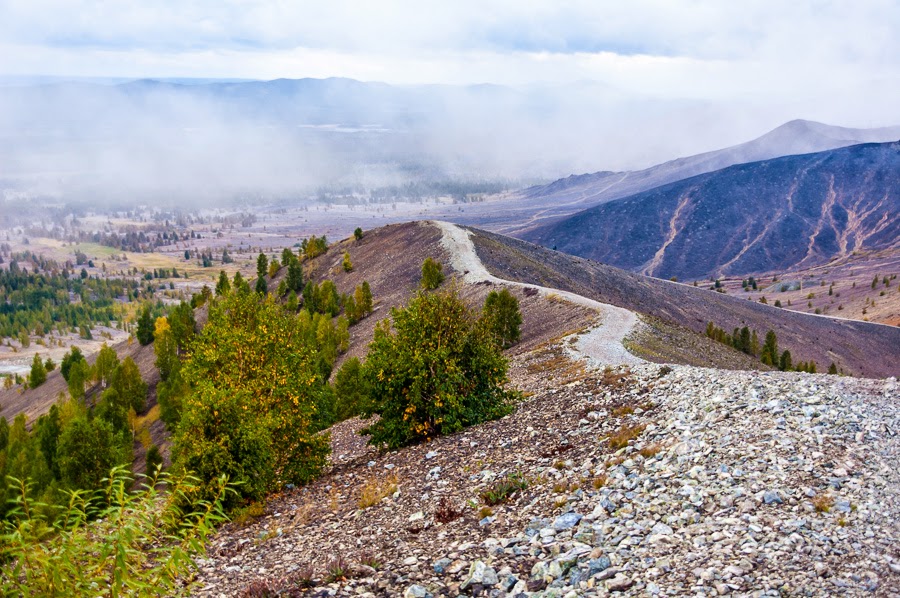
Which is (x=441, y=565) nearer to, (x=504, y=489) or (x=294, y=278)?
(x=504, y=489)

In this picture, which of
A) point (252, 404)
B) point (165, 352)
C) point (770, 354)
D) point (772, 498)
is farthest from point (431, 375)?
point (165, 352)

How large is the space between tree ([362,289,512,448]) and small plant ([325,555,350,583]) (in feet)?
33.9

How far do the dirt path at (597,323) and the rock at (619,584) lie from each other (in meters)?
20.3

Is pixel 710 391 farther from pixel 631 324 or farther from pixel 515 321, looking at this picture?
pixel 515 321

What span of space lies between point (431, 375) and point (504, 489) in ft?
26.3

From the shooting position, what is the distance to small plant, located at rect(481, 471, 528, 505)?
1720cm

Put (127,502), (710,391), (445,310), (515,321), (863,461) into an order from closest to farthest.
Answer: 1. (127,502)
2. (863,461)
3. (710,391)
4. (445,310)
5. (515,321)

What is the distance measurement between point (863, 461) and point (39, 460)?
186ft

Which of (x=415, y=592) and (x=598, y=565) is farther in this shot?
(x=415, y=592)

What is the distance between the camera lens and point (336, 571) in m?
13.9

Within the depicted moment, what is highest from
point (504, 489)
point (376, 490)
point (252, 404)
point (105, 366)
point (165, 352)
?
point (252, 404)

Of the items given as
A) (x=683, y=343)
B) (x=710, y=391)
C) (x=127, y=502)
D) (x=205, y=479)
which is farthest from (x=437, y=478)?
(x=683, y=343)

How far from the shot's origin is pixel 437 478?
20203 millimetres

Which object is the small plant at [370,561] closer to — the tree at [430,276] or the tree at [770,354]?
the tree at [430,276]
